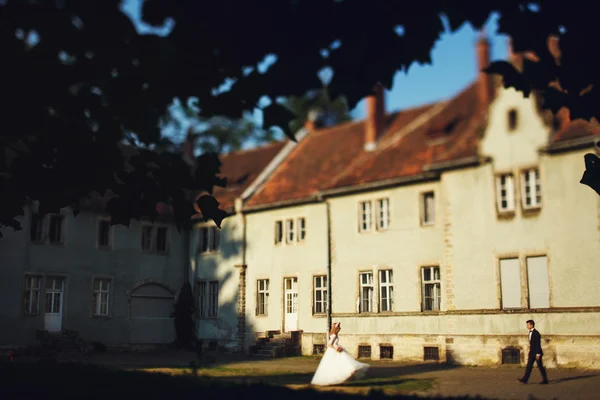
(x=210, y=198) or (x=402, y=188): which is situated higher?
(x=402, y=188)

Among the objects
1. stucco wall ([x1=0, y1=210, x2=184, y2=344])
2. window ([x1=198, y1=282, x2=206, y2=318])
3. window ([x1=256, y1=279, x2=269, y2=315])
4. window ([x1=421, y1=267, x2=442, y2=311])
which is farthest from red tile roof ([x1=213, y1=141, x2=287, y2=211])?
window ([x1=421, y1=267, x2=442, y2=311])

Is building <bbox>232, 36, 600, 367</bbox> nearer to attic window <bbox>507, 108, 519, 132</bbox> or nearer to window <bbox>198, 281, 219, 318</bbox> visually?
attic window <bbox>507, 108, 519, 132</bbox>

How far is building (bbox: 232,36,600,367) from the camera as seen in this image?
22.0 m

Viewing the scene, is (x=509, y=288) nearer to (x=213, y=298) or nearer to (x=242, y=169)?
(x=213, y=298)

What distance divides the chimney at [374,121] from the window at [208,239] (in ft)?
27.2

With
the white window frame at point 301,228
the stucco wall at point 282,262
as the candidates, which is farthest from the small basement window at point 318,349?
the white window frame at point 301,228

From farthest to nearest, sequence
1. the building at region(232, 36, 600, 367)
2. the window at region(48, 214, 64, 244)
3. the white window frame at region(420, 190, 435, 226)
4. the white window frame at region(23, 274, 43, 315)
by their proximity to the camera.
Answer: the window at region(48, 214, 64, 244), the white window frame at region(23, 274, 43, 315), the white window frame at region(420, 190, 435, 226), the building at region(232, 36, 600, 367)

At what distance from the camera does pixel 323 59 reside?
561cm

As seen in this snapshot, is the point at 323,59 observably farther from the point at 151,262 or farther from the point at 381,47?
the point at 151,262

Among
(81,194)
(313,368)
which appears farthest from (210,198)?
(313,368)

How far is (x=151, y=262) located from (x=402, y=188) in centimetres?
1343

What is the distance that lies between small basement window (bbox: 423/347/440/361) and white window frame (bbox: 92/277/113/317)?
1476 cm

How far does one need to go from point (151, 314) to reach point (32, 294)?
5710 mm

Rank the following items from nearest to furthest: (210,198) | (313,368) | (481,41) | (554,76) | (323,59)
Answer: (323,59) < (554,76) < (210,198) < (313,368) < (481,41)
